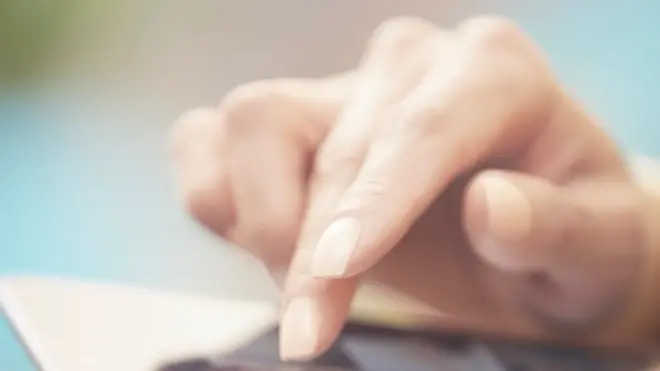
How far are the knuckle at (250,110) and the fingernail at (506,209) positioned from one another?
0.48 feet

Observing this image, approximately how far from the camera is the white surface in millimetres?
376

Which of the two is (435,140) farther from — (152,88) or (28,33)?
(28,33)

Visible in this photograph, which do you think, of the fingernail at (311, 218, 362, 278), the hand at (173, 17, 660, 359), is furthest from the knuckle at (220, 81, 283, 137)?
the fingernail at (311, 218, 362, 278)

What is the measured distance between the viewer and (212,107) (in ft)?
1.53

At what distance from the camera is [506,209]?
0.97 ft

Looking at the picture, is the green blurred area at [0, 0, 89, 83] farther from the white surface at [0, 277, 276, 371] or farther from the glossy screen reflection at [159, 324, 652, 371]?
the glossy screen reflection at [159, 324, 652, 371]

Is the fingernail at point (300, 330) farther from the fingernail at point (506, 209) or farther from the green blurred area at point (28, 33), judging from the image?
the green blurred area at point (28, 33)

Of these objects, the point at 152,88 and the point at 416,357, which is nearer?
the point at 416,357

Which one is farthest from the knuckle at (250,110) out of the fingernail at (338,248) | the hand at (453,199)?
the fingernail at (338,248)

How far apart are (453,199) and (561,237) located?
0.16 feet

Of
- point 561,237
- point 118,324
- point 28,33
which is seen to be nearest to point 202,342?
point 118,324

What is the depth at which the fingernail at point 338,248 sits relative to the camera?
0.32 m

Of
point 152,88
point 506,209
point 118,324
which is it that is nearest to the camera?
point 506,209

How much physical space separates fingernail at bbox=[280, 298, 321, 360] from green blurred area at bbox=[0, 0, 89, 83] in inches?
12.5
